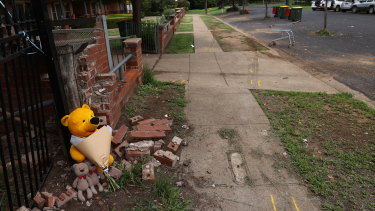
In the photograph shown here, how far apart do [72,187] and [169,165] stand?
1015 mm

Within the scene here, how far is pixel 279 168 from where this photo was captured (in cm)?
322

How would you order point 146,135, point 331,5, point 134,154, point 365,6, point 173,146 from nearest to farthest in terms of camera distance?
point 134,154 < point 173,146 < point 146,135 < point 365,6 < point 331,5

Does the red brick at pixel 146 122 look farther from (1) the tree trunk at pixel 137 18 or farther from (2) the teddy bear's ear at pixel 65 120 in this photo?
(1) the tree trunk at pixel 137 18

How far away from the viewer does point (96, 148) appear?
2.69 metres

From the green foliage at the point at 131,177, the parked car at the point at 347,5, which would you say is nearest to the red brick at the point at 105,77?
the green foliage at the point at 131,177

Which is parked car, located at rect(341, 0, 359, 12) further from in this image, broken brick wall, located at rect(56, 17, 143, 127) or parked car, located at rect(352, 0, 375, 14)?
broken brick wall, located at rect(56, 17, 143, 127)

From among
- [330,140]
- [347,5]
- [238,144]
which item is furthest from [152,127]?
[347,5]

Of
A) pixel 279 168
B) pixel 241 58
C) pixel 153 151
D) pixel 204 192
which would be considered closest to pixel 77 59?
pixel 153 151

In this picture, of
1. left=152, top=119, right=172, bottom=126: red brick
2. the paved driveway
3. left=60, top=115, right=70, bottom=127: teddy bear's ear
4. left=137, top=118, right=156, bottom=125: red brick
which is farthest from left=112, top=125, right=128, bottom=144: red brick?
the paved driveway

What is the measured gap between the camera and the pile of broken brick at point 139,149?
255cm

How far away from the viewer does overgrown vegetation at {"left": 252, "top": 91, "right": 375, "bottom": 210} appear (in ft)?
9.36

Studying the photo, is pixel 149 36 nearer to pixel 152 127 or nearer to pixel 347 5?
pixel 152 127

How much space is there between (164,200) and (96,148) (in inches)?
31.3

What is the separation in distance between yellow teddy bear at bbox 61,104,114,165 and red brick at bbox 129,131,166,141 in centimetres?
84
